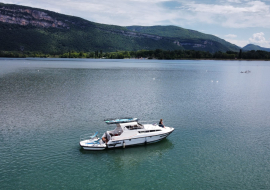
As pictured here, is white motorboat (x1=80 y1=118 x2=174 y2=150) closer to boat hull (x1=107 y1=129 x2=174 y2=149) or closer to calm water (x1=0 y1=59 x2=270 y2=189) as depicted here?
boat hull (x1=107 y1=129 x2=174 y2=149)

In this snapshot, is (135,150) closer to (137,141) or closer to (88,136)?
(137,141)

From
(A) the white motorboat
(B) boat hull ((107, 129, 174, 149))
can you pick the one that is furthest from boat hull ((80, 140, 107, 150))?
(B) boat hull ((107, 129, 174, 149))

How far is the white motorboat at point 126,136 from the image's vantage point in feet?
102

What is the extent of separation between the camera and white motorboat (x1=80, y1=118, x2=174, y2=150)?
3123 centimetres

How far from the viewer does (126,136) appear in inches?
1268

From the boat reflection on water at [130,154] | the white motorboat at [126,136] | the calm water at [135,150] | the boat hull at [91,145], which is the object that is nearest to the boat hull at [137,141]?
the white motorboat at [126,136]

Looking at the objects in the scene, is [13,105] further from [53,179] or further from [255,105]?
[255,105]

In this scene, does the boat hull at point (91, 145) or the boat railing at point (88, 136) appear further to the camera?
the boat railing at point (88, 136)

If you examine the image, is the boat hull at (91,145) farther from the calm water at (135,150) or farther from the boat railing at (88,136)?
the boat railing at (88,136)

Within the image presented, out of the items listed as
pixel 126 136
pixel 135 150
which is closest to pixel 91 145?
pixel 126 136

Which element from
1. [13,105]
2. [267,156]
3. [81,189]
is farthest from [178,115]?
[13,105]

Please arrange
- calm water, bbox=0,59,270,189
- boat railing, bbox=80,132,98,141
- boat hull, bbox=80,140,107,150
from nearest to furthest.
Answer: calm water, bbox=0,59,270,189 → boat hull, bbox=80,140,107,150 → boat railing, bbox=80,132,98,141

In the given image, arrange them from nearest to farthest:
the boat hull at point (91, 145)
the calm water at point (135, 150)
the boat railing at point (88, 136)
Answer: the calm water at point (135, 150)
the boat hull at point (91, 145)
the boat railing at point (88, 136)

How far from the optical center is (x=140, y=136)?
3256 centimetres
